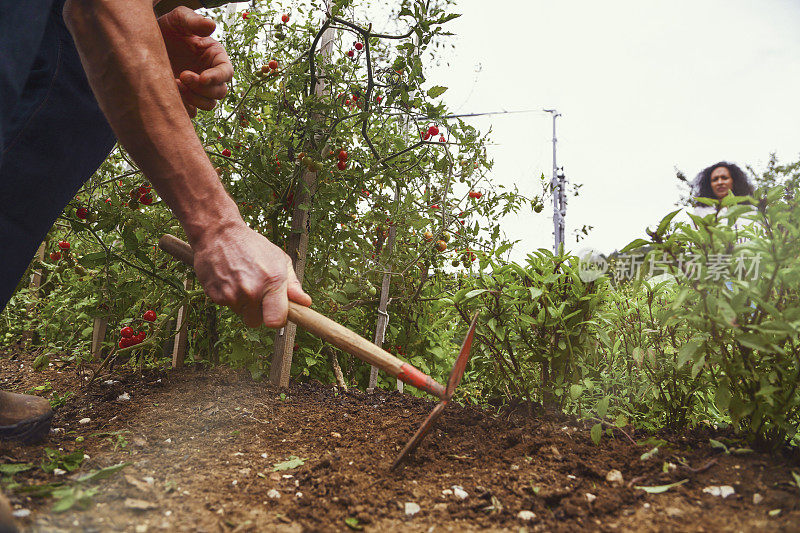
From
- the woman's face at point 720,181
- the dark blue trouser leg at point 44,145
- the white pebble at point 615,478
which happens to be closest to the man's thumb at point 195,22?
the dark blue trouser leg at point 44,145

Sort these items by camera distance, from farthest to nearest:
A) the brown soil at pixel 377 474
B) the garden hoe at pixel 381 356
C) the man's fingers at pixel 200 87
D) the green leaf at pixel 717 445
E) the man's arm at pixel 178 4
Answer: the man's arm at pixel 178 4
the man's fingers at pixel 200 87
the garden hoe at pixel 381 356
the green leaf at pixel 717 445
the brown soil at pixel 377 474

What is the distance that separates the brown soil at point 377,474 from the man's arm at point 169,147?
51 cm

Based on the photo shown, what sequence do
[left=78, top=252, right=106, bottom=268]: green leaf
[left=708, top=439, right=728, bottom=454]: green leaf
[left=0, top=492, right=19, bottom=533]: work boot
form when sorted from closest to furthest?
1. [left=0, top=492, right=19, bottom=533]: work boot
2. [left=708, top=439, right=728, bottom=454]: green leaf
3. [left=78, top=252, right=106, bottom=268]: green leaf

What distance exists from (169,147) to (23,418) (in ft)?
4.08

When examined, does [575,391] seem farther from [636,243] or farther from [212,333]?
[212,333]

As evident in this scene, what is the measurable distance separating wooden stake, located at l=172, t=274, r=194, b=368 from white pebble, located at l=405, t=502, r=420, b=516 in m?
1.89

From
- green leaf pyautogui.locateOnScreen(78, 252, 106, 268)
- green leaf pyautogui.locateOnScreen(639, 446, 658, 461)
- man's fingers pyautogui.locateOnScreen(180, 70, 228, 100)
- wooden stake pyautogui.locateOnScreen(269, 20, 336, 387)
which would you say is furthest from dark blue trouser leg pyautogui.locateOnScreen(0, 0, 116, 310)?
green leaf pyautogui.locateOnScreen(639, 446, 658, 461)

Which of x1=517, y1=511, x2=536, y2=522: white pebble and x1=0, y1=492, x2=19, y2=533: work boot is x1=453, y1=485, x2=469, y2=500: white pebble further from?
x1=0, y1=492, x2=19, y2=533: work boot

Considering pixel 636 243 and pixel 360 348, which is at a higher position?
pixel 636 243

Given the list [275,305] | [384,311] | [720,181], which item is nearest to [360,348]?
[275,305]

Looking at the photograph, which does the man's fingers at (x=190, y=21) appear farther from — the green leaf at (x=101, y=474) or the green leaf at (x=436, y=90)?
the green leaf at (x=101, y=474)

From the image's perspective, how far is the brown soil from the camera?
1167 millimetres

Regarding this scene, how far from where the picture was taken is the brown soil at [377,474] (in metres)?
1.17

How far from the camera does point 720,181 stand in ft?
14.2
